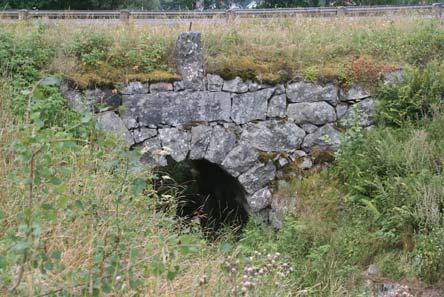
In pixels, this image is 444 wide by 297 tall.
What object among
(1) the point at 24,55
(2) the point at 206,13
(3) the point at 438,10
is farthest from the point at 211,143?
(3) the point at 438,10

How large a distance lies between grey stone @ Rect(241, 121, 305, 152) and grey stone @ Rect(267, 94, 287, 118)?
4.8 inches

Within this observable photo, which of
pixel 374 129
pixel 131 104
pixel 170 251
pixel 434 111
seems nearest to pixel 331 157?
pixel 374 129

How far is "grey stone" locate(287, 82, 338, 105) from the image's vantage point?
27.0 feet

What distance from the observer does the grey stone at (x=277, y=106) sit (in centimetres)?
814

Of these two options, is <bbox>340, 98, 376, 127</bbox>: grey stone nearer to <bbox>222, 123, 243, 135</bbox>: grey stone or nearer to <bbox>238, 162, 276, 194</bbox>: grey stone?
<bbox>238, 162, 276, 194</bbox>: grey stone

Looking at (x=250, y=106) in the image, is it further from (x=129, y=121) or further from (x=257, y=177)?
(x=129, y=121)

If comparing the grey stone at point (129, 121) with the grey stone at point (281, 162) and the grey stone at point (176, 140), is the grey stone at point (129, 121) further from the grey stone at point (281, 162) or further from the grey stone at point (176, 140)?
the grey stone at point (281, 162)

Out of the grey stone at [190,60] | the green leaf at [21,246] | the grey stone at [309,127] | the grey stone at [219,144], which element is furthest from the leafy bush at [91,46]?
the green leaf at [21,246]

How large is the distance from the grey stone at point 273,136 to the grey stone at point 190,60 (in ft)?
3.00

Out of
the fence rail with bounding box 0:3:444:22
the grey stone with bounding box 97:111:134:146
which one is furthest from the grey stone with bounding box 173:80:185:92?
the fence rail with bounding box 0:3:444:22

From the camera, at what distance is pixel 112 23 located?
918cm

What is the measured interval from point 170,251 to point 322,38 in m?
6.65

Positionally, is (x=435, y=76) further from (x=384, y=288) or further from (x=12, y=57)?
(x=12, y=57)

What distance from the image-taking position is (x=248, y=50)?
849 centimetres
